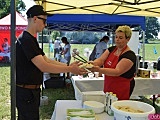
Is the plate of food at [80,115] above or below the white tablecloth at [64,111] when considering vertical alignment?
above

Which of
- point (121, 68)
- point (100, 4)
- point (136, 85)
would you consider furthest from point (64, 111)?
point (100, 4)

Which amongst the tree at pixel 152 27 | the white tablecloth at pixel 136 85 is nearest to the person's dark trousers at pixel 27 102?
the white tablecloth at pixel 136 85

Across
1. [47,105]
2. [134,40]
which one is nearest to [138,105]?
[47,105]

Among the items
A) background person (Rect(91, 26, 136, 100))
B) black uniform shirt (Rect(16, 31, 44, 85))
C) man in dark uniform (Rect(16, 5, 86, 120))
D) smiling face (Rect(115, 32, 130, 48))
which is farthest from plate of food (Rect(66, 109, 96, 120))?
smiling face (Rect(115, 32, 130, 48))

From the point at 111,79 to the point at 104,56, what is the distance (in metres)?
0.27

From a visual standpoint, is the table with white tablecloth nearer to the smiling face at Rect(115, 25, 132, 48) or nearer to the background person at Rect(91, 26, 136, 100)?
the background person at Rect(91, 26, 136, 100)

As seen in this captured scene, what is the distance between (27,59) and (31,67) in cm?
8

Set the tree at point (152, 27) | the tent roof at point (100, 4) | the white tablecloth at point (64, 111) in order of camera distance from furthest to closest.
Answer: the tree at point (152, 27), the tent roof at point (100, 4), the white tablecloth at point (64, 111)

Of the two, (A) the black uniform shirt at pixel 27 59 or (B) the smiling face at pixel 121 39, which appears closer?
(A) the black uniform shirt at pixel 27 59

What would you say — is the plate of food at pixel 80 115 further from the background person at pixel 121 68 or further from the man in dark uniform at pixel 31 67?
the background person at pixel 121 68

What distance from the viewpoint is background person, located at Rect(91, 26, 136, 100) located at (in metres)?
1.80

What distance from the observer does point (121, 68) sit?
178cm

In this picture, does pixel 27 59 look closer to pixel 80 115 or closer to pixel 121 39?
pixel 80 115

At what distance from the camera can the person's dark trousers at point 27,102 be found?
5.56 feet
